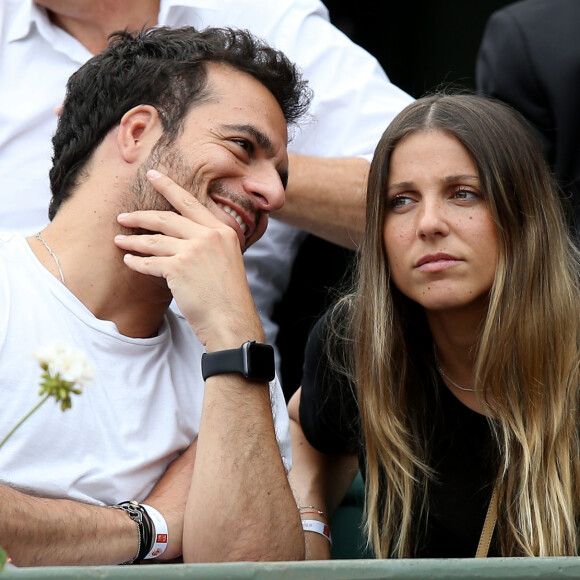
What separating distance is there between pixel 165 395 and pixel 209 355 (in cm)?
19

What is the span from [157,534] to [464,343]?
0.98 m

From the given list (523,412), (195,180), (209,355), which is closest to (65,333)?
(209,355)

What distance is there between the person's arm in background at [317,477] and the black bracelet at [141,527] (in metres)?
0.72

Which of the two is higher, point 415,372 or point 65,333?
point 65,333

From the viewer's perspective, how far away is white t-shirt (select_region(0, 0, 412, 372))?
2949 mm

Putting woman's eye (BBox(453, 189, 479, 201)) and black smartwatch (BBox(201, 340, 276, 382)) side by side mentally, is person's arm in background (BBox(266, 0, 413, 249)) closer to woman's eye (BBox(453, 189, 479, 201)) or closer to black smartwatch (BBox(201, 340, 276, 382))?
woman's eye (BBox(453, 189, 479, 201))

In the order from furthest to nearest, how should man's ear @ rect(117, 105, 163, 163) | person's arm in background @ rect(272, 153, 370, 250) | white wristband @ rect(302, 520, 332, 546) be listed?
person's arm in background @ rect(272, 153, 370, 250) → white wristband @ rect(302, 520, 332, 546) → man's ear @ rect(117, 105, 163, 163)

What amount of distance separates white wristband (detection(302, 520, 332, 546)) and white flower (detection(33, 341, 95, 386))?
5.29 ft

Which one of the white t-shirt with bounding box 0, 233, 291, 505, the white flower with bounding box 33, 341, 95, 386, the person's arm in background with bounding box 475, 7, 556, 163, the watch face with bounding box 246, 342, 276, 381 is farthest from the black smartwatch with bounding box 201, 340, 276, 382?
the person's arm in background with bounding box 475, 7, 556, 163

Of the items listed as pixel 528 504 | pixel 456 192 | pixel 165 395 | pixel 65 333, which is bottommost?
pixel 528 504

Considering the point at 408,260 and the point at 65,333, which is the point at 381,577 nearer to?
the point at 65,333

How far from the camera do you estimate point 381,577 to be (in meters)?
1.14

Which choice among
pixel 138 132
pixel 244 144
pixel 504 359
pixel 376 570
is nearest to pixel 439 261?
pixel 504 359

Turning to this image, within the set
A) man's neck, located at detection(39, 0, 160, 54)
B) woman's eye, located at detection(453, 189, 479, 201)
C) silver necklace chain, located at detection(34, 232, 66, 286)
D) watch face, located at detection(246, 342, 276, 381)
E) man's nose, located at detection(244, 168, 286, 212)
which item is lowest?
watch face, located at detection(246, 342, 276, 381)
